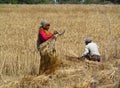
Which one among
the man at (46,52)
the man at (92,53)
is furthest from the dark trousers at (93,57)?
the man at (46,52)

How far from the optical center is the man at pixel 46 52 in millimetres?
8727

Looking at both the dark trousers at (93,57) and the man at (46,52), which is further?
the dark trousers at (93,57)

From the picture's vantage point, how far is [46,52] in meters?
8.73

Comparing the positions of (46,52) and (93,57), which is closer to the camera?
(46,52)

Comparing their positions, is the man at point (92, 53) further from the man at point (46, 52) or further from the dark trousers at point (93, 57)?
the man at point (46, 52)

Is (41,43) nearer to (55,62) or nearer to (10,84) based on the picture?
(55,62)

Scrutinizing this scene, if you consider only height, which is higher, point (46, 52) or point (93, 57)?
point (46, 52)

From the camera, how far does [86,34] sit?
1619 centimetres

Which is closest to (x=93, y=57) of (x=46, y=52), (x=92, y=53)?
(x=92, y=53)

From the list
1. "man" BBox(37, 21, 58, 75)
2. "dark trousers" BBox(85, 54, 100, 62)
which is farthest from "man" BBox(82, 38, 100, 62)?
"man" BBox(37, 21, 58, 75)

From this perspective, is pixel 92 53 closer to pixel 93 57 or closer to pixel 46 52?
pixel 93 57

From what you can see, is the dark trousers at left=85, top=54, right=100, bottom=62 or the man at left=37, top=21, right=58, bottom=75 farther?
the dark trousers at left=85, top=54, right=100, bottom=62

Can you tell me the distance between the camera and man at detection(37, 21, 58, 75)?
8727 mm

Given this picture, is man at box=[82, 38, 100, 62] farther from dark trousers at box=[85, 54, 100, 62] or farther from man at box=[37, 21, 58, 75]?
man at box=[37, 21, 58, 75]
